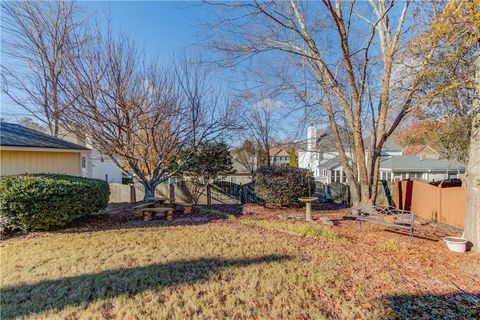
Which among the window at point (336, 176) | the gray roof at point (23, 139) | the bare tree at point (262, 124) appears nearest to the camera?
the gray roof at point (23, 139)

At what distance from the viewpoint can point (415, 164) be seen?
22.8m

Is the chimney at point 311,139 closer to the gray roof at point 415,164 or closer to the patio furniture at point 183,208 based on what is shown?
the gray roof at point 415,164

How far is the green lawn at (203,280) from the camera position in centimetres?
302

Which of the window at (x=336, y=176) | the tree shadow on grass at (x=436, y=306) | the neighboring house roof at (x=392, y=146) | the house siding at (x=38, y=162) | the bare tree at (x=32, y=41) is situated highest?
the bare tree at (x=32, y=41)

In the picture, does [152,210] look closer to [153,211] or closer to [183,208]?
[153,211]

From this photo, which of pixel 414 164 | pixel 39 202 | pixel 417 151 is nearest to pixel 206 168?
pixel 39 202

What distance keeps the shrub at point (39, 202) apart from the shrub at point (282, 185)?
615cm

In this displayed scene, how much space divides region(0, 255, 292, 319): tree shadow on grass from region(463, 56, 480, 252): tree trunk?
4416mm

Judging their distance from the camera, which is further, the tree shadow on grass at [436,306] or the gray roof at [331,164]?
the gray roof at [331,164]

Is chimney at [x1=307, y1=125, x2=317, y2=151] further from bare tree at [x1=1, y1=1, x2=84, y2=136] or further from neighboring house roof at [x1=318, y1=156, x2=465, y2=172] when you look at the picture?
bare tree at [x1=1, y1=1, x2=84, y2=136]

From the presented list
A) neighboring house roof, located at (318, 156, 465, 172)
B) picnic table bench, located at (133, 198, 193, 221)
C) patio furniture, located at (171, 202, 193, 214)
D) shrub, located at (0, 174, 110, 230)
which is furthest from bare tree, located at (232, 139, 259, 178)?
shrub, located at (0, 174, 110, 230)

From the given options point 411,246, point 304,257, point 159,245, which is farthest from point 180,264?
point 411,246

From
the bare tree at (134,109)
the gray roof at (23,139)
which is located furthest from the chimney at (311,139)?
the gray roof at (23,139)

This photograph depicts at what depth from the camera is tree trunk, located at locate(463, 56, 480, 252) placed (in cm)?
511
